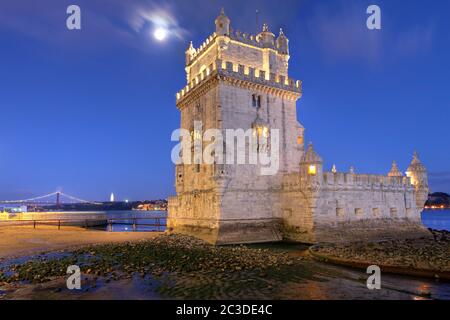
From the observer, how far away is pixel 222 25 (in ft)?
100

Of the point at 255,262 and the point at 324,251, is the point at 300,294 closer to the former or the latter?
the point at 255,262

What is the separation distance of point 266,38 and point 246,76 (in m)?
6.09

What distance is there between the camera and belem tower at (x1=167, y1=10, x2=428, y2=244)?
89.5 ft

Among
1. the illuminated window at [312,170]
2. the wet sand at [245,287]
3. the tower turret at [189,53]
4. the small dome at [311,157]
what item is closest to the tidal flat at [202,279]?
the wet sand at [245,287]

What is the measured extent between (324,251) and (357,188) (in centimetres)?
1054

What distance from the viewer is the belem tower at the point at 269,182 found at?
27281 mm

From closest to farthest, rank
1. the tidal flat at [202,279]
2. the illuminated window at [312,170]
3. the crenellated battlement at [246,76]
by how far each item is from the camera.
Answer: the tidal flat at [202,279], the illuminated window at [312,170], the crenellated battlement at [246,76]

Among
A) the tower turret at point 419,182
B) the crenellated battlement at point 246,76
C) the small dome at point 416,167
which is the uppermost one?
the crenellated battlement at point 246,76

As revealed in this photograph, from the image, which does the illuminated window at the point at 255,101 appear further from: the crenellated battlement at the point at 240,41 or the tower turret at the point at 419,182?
the tower turret at the point at 419,182

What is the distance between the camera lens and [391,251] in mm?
20938

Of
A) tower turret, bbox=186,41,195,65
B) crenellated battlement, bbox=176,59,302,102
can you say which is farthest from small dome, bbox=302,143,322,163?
tower turret, bbox=186,41,195,65

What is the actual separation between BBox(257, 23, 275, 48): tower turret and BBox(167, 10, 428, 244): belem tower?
0.09m
